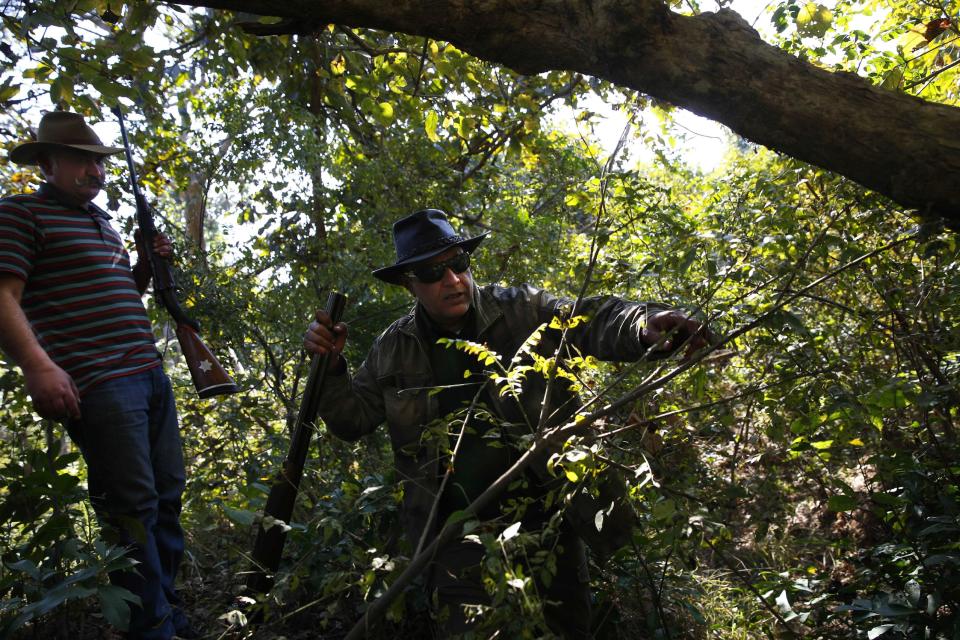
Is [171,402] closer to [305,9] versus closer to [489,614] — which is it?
[305,9]

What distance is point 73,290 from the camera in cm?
316

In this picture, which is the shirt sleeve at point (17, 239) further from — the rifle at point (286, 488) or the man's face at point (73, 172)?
the rifle at point (286, 488)

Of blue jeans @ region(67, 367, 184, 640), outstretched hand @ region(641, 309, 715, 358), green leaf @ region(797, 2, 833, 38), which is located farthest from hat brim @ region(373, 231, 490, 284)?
green leaf @ region(797, 2, 833, 38)

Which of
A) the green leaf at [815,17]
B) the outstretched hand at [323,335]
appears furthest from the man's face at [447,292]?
the green leaf at [815,17]

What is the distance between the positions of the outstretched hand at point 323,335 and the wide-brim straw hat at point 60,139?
1238 mm

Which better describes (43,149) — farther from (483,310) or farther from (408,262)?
(483,310)

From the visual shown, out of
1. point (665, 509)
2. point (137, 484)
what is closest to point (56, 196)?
point (137, 484)

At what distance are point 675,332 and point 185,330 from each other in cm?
249

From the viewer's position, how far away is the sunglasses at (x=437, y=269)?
3195mm

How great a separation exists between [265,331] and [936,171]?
480 cm

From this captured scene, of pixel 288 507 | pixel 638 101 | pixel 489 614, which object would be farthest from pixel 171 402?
pixel 638 101

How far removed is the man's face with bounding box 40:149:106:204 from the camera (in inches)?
129

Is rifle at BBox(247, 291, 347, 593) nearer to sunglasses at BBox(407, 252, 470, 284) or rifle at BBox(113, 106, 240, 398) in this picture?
sunglasses at BBox(407, 252, 470, 284)

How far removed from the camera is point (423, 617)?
316 centimetres
